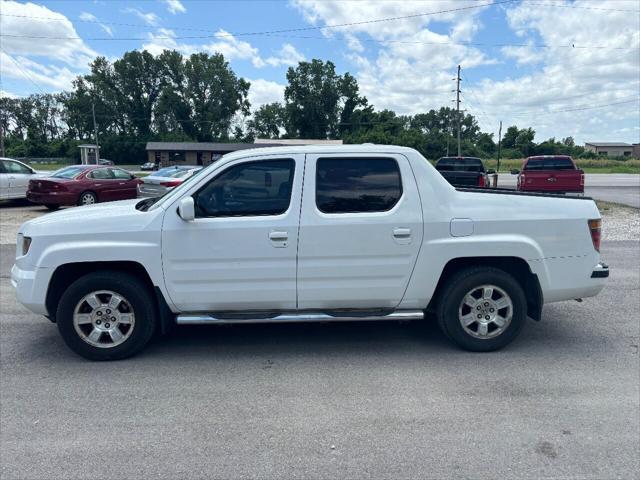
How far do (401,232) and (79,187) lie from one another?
43.4 feet

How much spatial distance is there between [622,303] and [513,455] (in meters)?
3.98

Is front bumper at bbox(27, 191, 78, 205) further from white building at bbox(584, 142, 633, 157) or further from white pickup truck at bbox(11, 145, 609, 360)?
white building at bbox(584, 142, 633, 157)

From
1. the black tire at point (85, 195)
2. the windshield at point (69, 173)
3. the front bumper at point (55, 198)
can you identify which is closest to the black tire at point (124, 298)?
the black tire at point (85, 195)

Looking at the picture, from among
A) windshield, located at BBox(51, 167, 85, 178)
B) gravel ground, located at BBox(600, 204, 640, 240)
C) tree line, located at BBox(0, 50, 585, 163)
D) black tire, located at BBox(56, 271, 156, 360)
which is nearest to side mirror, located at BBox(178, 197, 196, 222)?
black tire, located at BBox(56, 271, 156, 360)

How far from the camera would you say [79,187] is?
48.4ft

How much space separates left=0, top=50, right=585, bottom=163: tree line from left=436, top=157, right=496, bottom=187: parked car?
66.9m

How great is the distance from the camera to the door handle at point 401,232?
429 cm

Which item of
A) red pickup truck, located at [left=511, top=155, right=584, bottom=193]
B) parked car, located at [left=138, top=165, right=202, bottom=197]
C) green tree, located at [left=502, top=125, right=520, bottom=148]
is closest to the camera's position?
parked car, located at [left=138, top=165, right=202, bottom=197]

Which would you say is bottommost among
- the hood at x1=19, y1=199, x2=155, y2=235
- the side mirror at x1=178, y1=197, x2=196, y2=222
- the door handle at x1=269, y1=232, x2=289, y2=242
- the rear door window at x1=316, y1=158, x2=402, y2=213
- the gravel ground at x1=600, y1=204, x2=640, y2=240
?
the gravel ground at x1=600, y1=204, x2=640, y2=240

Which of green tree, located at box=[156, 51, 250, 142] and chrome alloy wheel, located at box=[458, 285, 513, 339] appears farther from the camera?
green tree, located at box=[156, 51, 250, 142]

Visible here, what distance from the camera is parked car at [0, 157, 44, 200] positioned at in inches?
624

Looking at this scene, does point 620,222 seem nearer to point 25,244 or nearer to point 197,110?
point 25,244

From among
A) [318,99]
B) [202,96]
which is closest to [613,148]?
[318,99]

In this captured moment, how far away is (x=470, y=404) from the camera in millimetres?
3615
